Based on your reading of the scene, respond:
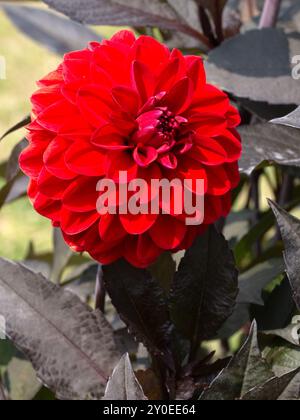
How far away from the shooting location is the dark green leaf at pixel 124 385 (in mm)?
409

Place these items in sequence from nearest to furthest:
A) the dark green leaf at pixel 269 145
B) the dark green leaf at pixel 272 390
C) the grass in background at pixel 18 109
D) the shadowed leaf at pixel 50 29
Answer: the dark green leaf at pixel 272 390 → the dark green leaf at pixel 269 145 → the shadowed leaf at pixel 50 29 → the grass in background at pixel 18 109

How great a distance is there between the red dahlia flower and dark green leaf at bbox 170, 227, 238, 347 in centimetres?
2

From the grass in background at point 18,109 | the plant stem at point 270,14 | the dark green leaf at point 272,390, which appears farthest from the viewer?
the grass in background at point 18,109

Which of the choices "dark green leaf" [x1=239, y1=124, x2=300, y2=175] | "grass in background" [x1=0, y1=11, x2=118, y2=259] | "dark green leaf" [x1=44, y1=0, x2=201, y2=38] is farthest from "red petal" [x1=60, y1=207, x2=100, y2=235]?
"grass in background" [x1=0, y1=11, x2=118, y2=259]

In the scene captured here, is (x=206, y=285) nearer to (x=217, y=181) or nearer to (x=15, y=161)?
(x=217, y=181)

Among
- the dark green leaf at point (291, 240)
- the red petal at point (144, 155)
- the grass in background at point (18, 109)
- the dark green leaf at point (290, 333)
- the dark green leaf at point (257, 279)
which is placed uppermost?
the red petal at point (144, 155)

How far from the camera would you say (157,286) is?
0.49 metres

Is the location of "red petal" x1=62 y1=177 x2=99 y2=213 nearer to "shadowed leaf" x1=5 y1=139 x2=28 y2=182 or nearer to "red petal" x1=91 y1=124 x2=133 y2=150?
"red petal" x1=91 y1=124 x2=133 y2=150

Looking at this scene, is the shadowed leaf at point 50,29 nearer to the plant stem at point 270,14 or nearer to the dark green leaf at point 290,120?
the plant stem at point 270,14

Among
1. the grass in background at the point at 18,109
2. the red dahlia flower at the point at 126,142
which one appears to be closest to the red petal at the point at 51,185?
the red dahlia flower at the point at 126,142

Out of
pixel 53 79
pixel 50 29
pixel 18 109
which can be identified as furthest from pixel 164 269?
pixel 18 109

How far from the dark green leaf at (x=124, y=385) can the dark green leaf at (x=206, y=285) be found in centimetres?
8

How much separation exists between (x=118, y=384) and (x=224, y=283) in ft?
0.34

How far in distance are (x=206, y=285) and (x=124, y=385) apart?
0.10 m
